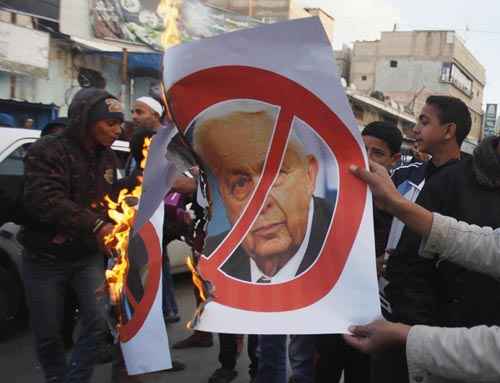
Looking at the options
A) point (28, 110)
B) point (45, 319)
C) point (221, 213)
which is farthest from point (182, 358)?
point (28, 110)

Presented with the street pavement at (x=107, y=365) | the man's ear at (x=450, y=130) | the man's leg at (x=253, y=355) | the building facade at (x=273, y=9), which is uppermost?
the building facade at (x=273, y=9)

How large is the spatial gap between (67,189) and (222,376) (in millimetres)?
1779

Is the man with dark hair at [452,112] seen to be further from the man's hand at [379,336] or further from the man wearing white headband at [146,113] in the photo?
the man wearing white headband at [146,113]

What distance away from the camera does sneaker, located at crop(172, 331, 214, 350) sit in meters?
4.36

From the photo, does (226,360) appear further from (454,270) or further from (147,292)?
(454,270)

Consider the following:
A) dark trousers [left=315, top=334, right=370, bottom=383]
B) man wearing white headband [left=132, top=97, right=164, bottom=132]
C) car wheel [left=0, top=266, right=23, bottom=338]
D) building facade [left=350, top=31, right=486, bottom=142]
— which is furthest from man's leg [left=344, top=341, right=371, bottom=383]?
building facade [left=350, top=31, right=486, bottom=142]

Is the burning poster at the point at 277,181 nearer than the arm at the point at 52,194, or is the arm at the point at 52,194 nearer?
the burning poster at the point at 277,181

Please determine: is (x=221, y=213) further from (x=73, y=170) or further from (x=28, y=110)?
(x=28, y=110)

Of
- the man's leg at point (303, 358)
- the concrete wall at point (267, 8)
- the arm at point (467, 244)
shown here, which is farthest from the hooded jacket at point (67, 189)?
the concrete wall at point (267, 8)

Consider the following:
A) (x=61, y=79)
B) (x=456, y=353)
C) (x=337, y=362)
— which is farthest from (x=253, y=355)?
(x=61, y=79)

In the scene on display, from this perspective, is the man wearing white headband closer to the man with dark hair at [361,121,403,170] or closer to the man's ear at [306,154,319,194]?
the man with dark hair at [361,121,403,170]

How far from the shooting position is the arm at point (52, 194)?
262cm

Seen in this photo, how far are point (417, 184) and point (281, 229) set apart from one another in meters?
1.44

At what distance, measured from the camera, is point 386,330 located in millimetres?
1410
